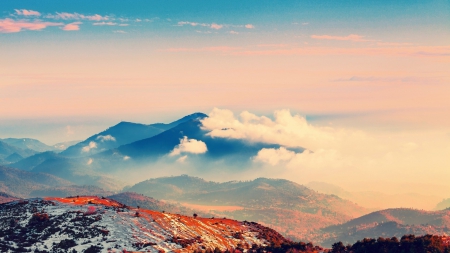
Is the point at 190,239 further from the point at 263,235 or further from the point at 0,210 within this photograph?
the point at 0,210

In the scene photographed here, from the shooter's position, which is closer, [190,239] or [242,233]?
[190,239]

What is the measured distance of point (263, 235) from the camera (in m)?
130

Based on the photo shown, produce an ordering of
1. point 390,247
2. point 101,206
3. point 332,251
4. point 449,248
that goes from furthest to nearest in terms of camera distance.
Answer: point 101,206 < point 332,251 < point 390,247 < point 449,248

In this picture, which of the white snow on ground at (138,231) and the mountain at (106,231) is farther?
the white snow on ground at (138,231)

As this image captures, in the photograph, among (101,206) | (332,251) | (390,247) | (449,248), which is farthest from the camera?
(101,206)

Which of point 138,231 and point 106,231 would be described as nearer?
point 106,231

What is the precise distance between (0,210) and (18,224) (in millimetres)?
11495

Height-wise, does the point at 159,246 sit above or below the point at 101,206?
below

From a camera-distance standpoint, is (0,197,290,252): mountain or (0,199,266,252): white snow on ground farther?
(0,199,266,252): white snow on ground

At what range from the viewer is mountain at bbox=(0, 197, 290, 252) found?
103688 mm

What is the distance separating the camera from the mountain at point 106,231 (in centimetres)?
10369

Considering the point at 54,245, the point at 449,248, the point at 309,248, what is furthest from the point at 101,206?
the point at 449,248

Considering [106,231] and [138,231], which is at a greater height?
[138,231]

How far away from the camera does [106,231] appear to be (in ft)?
358
